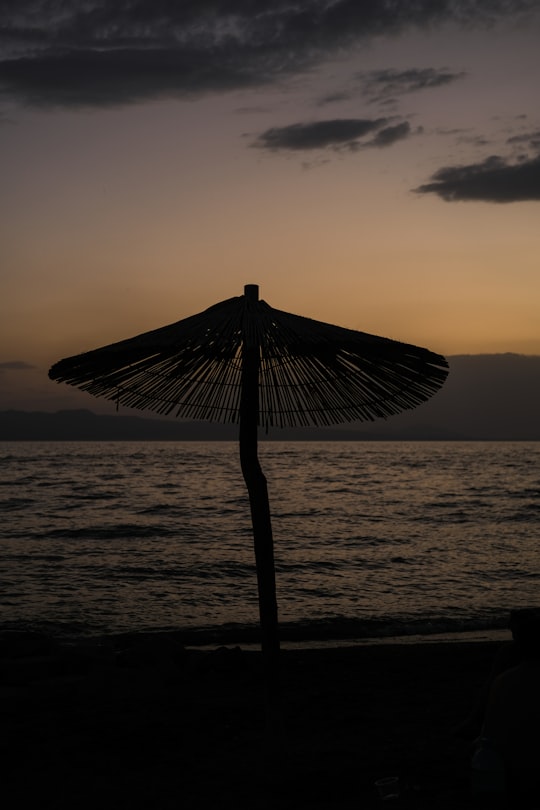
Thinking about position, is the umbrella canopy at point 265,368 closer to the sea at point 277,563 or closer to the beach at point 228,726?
the beach at point 228,726

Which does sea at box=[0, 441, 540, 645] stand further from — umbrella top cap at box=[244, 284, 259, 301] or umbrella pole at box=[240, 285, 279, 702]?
umbrella top cap at box=[244, 284, 259, 301]

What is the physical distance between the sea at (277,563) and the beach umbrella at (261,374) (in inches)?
339

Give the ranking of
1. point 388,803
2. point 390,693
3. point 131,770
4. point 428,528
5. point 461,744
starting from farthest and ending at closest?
1. point 428,528
2. point 390,693
3. point 461,744
4. point 131,770
5. point 388,803

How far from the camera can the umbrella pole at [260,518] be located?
5258mm

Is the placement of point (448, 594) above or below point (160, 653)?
below

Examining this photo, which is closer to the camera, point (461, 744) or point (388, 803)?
point (388, 803)

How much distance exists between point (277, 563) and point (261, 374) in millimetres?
17849

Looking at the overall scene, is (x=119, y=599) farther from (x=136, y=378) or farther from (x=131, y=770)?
(x=136, y=378)

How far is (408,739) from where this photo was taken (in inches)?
270

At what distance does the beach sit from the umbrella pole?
34 centimetres

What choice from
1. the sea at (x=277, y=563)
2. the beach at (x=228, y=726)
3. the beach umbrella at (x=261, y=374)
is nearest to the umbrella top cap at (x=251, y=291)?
the beach umbrella at (x=261, y=374)

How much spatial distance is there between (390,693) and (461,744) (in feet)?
7.09

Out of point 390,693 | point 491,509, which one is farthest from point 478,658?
point 491,509

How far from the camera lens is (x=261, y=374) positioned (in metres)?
5.77
